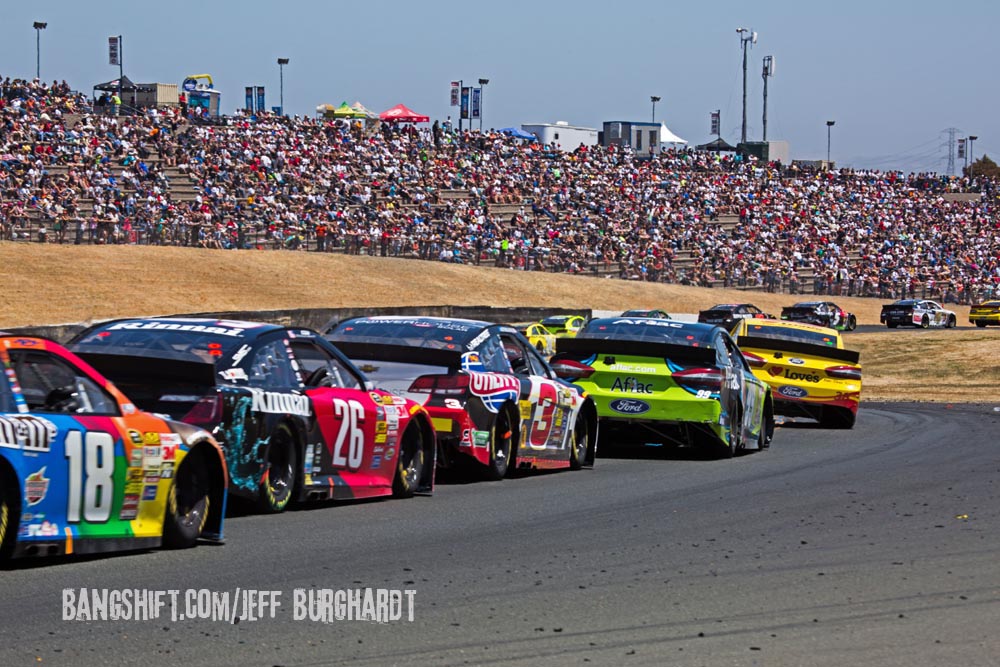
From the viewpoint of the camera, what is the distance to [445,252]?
55.6m

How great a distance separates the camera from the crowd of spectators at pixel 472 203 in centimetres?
4575

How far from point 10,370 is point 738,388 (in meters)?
9.74

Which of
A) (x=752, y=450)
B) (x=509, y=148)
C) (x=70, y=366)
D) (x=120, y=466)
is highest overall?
(x=509, y=148)

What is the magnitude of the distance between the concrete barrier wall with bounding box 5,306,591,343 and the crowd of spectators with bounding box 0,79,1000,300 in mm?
8054

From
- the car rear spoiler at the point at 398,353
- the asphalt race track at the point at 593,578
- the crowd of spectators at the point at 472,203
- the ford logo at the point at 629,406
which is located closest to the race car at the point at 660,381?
the ford logo at the point at 629,406

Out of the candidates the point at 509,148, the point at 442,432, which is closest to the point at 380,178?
the point at 509,148

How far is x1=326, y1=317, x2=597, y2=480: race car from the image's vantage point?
1206 centimetres

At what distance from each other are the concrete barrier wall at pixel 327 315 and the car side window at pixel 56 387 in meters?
7.60

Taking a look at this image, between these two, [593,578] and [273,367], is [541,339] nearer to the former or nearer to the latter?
[273,367]

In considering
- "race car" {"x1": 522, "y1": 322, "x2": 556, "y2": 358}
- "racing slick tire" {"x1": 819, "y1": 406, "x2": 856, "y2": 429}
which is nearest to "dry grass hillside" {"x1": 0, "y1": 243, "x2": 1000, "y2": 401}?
"race car" {"x1": 522, "y1": 322, "x2": 556, "y2": 358}

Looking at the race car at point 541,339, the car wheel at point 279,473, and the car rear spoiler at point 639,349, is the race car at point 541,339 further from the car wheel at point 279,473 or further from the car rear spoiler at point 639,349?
the car wheel at point 279,473

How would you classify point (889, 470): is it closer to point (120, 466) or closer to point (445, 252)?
point (120, 466)

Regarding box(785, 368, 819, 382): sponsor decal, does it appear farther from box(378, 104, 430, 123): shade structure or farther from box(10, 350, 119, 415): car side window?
box(378, 104, 430, 123): shade structure

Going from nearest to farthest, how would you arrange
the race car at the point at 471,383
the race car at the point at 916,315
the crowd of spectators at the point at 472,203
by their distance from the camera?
the race car at the point at 471,383, the crowd of spectators at the point at 472,203, the race car at the point at 916,315
